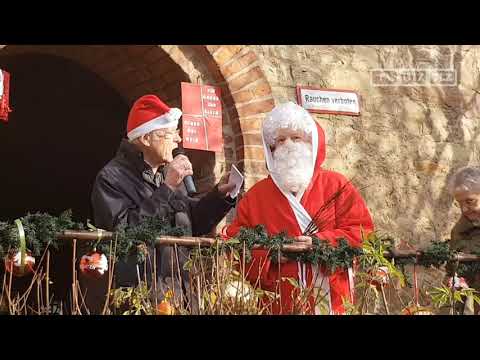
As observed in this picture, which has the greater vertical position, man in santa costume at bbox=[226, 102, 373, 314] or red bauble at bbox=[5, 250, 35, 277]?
man in santa costume at bbox=[226, 102, 373, 314]

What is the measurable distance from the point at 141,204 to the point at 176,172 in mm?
278

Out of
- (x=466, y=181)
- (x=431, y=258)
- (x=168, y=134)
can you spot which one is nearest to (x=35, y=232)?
(x=168, y=134)

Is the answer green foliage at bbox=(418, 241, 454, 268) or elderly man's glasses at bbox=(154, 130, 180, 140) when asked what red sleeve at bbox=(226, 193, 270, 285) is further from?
green foliage at bbox=(418, 241, 454, 268)

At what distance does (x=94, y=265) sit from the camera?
13.2 feet

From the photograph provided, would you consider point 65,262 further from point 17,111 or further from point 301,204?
point 301,204

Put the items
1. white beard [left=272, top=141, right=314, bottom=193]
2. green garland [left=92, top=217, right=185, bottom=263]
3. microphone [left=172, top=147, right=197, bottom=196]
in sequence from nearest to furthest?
green garland [left=92, top=217, right=185, bottom=263] < white beard [left=272, top=141, right=314, bottom=193] < microphone [left=172, top=147, right=197, bottom=196]

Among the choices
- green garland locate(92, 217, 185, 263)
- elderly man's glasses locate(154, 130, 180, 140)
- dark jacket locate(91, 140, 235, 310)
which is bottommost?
green garland locate(92, 217, 185, 263)

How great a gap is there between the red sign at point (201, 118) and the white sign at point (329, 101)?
566 mm

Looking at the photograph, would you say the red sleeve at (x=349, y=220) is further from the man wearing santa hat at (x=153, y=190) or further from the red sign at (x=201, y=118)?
the red sign at (x=201, y=118)

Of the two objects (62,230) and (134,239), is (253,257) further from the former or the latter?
(62,230)

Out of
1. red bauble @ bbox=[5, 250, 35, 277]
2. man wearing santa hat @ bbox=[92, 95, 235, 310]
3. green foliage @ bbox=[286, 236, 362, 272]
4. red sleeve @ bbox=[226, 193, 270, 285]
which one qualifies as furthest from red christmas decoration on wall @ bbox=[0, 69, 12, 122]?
green foliage @ bbox=[286, 236, 362, 272]

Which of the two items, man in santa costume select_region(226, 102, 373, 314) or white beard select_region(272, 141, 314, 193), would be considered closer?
man in santa costume select_region(226, 102, 373, 314)

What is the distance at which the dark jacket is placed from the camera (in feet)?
16.0
